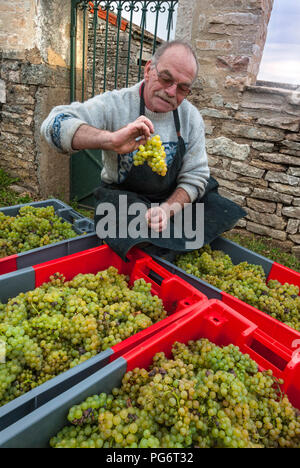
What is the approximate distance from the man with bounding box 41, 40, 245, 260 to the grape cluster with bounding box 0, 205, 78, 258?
34 centimetres

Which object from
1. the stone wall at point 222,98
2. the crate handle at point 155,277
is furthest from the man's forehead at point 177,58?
the stone wall at point 222,98

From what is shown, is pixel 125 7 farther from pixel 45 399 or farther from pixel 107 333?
pixel 45 399

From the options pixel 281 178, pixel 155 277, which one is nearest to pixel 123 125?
pixel 155 277

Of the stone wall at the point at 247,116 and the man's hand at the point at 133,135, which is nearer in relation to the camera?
the man's hand at the point at 133,135

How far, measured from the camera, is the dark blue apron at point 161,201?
1.94 m

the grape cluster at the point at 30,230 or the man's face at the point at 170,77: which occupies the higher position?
the man's face at the point at 170,77

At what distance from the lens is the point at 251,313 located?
5.19 ft

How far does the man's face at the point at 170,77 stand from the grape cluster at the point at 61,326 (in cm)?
123

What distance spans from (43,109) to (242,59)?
2.38 metres

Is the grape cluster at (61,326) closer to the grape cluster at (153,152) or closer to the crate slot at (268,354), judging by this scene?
the crate slot at (268,354)

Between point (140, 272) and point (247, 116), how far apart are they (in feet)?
8.46

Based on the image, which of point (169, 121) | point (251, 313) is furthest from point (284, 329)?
point (169, 121)

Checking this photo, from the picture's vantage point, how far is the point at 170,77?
182 cm

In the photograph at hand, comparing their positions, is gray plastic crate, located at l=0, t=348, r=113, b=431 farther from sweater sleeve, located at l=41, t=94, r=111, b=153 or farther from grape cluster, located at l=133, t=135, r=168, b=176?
sweater sleeve, located at l=41, t=94, r=111, b=153
